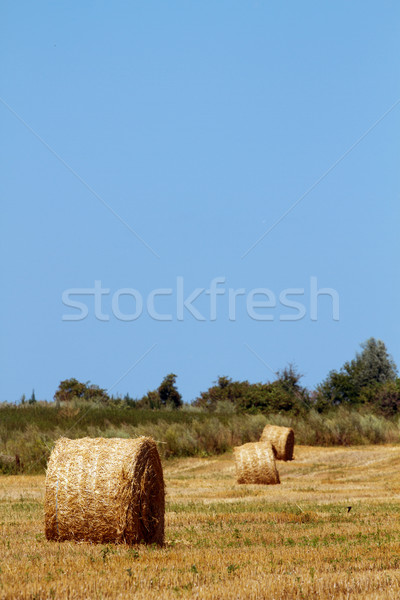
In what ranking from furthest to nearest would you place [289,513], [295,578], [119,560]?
[289,513] < [119,560] < [295,578]

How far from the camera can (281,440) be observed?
29.0 metres

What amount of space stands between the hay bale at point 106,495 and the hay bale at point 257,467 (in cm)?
1090

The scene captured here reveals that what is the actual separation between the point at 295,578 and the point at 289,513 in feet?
Answer: 19.1

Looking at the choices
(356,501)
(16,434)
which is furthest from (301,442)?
(356,501)

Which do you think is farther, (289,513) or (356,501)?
(356,501)

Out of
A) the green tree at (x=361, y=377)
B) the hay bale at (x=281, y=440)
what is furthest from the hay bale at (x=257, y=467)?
the green tree at (x=361, y=377)

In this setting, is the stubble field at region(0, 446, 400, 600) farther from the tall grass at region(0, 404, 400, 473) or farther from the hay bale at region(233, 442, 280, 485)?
the tall grass at region(0, 404, 400, 473)

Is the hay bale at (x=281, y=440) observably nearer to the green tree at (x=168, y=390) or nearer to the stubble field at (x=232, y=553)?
the stubble field at (x=232, y=553)

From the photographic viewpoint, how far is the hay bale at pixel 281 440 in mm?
28953

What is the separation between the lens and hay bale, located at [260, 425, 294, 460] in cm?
2895

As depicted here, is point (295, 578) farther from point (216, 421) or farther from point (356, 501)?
point (216, 421)

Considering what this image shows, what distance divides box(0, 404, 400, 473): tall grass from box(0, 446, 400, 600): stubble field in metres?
10.6

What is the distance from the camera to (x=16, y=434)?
3188 cm

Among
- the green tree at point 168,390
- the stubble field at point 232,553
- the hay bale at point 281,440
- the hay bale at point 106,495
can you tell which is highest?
the green tree at point 168,390
